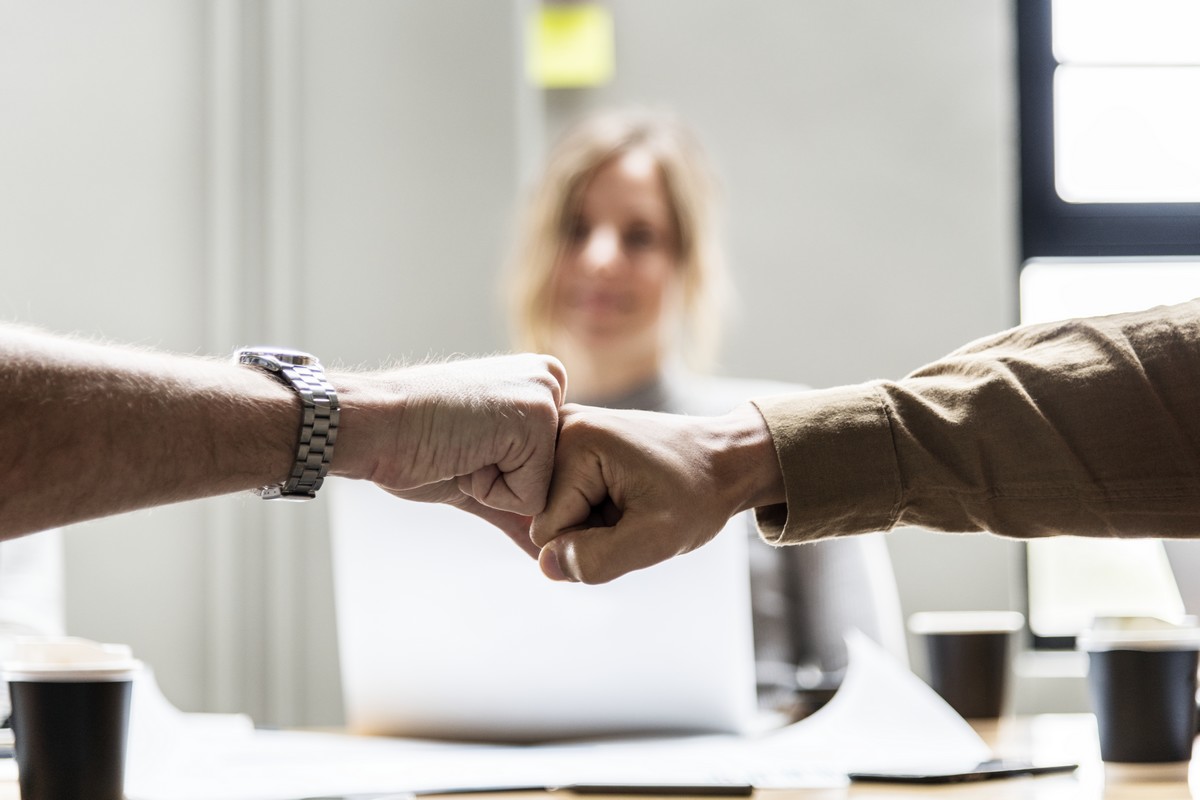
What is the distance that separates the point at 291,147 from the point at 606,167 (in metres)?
0.76

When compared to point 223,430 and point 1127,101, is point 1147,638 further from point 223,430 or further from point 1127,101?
point 1127,101

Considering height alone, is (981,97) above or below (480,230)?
above

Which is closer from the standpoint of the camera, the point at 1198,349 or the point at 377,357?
the point at 1198,349

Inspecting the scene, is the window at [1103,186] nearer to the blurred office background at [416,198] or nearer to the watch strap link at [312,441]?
the blurred office background at [416,198]

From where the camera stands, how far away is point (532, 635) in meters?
1.14

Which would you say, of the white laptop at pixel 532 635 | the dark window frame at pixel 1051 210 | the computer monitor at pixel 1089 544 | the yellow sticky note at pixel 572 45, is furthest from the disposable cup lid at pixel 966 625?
the yellow sticky note at pixel 572 45

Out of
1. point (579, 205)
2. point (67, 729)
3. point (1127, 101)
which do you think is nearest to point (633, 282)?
point (579, 205)

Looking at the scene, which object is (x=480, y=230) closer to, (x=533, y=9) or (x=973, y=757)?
(x=533, y=9)

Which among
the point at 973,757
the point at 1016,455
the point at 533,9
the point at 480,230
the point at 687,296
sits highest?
the point at 533,9

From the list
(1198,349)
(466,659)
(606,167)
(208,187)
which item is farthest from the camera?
(208,187)

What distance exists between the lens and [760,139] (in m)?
2.64

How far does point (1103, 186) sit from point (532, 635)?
81.7 inches

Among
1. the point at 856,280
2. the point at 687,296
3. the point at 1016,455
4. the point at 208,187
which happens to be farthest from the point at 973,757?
the point at 208,187

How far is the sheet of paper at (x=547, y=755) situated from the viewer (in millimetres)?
914
